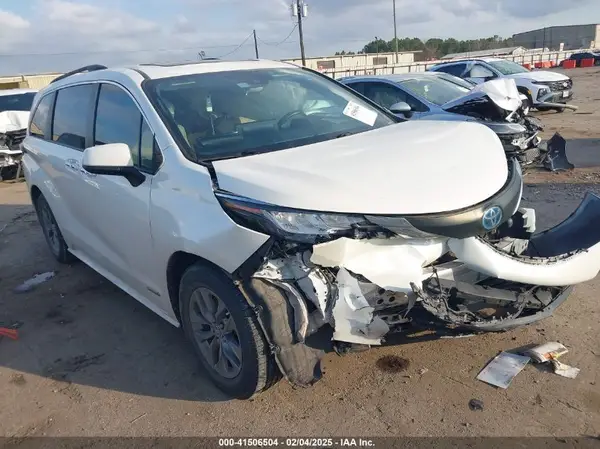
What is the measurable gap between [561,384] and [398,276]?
1.24 metres

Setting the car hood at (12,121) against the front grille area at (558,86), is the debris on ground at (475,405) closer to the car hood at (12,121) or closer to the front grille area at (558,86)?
the car hood at (12,121)

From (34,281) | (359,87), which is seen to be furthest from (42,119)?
(359,87)

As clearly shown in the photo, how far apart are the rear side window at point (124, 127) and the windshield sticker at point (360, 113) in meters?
1.40

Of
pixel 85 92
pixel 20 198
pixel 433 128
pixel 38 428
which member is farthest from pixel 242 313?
pixel 20 198

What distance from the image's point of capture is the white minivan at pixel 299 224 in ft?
8.54

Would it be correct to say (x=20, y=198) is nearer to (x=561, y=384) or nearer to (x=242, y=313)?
(x=242, y=313)

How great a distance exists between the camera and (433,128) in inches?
141

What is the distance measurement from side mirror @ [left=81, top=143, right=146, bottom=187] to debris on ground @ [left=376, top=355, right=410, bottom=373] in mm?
1841

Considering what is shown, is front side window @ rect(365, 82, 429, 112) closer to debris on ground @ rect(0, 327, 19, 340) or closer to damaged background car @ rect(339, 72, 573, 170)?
damaged background car @ rect(339, 72, 573, 170)

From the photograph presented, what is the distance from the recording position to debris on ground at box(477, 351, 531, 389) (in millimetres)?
3091

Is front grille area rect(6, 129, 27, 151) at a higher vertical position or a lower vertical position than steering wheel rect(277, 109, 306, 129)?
lower

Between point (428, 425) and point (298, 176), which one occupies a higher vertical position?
point (298, 176)

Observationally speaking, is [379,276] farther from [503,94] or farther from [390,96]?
[390,96]

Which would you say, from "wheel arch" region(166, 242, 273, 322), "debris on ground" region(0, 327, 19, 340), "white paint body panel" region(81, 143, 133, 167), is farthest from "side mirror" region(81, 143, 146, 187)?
"debris on ground" region(0, 327, 19, 340)
